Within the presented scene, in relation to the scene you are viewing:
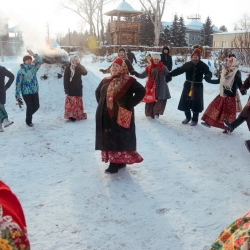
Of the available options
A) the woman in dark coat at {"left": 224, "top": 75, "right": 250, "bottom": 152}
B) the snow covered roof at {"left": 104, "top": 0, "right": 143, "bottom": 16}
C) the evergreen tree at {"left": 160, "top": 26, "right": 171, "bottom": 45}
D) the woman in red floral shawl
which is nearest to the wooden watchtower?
the snow covered roof at {"left": 104, "top": 0, "right": 143, "bottom": 16}

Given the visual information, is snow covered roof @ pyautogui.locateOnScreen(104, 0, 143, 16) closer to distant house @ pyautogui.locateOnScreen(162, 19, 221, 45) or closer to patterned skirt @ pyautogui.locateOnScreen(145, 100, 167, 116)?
patterned skirt @ pyautogui.locateOnScreen(145, 100, 167, 116)

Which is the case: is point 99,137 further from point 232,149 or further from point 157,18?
point 157,18

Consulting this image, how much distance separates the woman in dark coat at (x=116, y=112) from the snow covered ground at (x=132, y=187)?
0.35 meters

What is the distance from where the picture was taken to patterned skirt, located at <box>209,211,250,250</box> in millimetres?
1202

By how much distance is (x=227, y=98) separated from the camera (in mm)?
5875

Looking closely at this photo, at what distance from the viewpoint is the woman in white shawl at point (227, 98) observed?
5762mm

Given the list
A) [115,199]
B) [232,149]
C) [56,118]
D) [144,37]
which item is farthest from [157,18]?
[115,199]

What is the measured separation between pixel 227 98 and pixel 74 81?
3.29 m

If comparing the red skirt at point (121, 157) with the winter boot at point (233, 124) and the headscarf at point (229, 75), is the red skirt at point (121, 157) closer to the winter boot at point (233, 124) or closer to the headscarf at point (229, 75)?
the winter boot at point (233, 124)

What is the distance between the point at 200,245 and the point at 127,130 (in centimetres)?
172

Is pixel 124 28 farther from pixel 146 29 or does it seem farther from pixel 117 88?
pixel 117 88

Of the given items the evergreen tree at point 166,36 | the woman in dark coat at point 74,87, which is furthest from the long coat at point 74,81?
the evergreen tree at point 166,36

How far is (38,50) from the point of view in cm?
1062

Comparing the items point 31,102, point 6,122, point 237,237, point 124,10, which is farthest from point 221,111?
point 124,10
